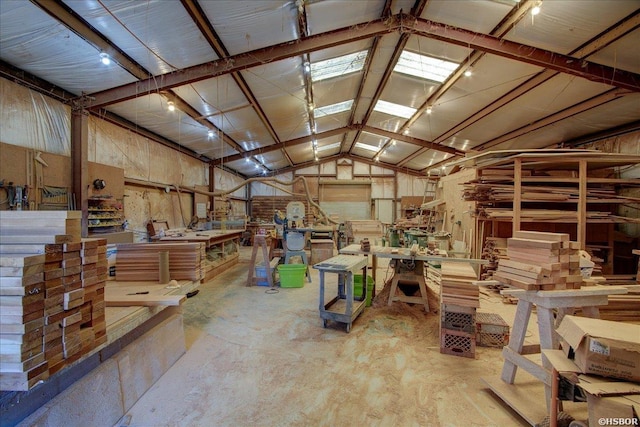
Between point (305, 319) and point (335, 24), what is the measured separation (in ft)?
15.0

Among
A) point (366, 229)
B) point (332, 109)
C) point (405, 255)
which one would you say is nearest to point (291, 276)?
point (405, 255)

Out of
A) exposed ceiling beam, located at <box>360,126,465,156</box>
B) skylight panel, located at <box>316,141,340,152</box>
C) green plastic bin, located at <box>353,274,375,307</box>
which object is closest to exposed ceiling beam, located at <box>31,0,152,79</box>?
green plastic bin, located at <box>353,274,375,307</box>

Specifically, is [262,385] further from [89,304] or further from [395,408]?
[89,304]

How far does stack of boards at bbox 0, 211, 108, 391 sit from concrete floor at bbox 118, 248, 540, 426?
33.4 inches

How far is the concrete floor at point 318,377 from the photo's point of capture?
1.97m

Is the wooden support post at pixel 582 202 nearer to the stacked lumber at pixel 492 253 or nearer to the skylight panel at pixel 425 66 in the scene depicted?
the stacked lumber at pixel 492 253

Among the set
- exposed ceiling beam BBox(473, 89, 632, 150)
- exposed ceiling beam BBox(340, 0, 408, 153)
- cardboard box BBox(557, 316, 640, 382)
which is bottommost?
cardboard box BBox(557, 316, 640, 382)

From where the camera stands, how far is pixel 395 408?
2.05m

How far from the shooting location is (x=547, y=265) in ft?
6.40

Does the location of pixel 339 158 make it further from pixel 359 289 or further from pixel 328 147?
pixel 359 289

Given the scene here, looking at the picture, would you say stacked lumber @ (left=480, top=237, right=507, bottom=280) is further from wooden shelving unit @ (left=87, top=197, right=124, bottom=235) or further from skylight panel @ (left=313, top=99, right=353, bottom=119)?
wooden shelving unit @ (left=87, top=197, right=124, bottom=235)

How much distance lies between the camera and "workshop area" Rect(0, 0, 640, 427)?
5.15 feet

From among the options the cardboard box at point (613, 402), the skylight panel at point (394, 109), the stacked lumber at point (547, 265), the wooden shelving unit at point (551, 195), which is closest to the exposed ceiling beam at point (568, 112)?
the wooden shelving unit at point (551, 195)

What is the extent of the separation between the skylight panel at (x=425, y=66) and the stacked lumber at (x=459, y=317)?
4656 mm
